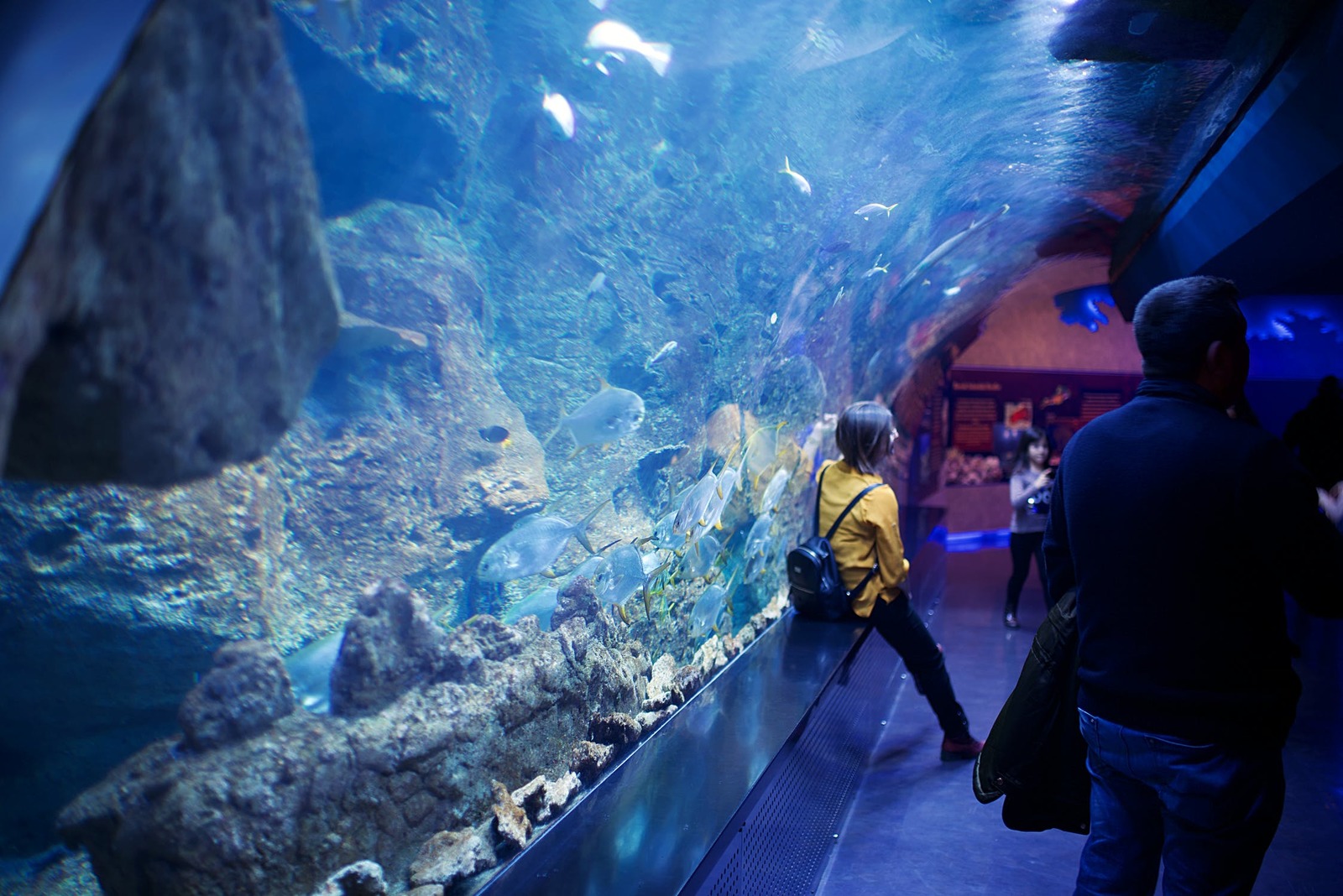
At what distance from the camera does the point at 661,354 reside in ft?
12.1

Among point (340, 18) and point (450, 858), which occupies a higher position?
point (340, 18)

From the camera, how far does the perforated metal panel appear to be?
2291mm

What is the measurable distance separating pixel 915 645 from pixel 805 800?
1035mm

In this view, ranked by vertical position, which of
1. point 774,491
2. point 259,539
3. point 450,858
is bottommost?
point 450,858

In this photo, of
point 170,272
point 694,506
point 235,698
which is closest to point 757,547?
point 694,506

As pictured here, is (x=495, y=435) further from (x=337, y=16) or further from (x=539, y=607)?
(x=337, y=16)

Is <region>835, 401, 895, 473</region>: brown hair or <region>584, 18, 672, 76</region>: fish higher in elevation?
<region>584, 18, 672, 76</region>: fish

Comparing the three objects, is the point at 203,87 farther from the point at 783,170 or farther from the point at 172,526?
the point at 783,170

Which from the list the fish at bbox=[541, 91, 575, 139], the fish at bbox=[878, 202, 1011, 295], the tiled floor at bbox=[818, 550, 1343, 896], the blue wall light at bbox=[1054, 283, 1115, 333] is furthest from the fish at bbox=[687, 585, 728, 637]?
the blue wall light at bbox=[1054, 283, 1115, 333]

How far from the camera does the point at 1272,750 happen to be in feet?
4.78

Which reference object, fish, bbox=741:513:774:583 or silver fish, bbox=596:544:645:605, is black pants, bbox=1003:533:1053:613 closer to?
fish, bbox=741:513:774:583

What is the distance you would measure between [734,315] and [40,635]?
145 inches

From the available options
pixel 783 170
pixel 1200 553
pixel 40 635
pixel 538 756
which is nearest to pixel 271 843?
pixel 40 635

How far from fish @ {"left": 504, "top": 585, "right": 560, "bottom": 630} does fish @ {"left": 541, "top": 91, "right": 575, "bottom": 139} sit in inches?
76.4
